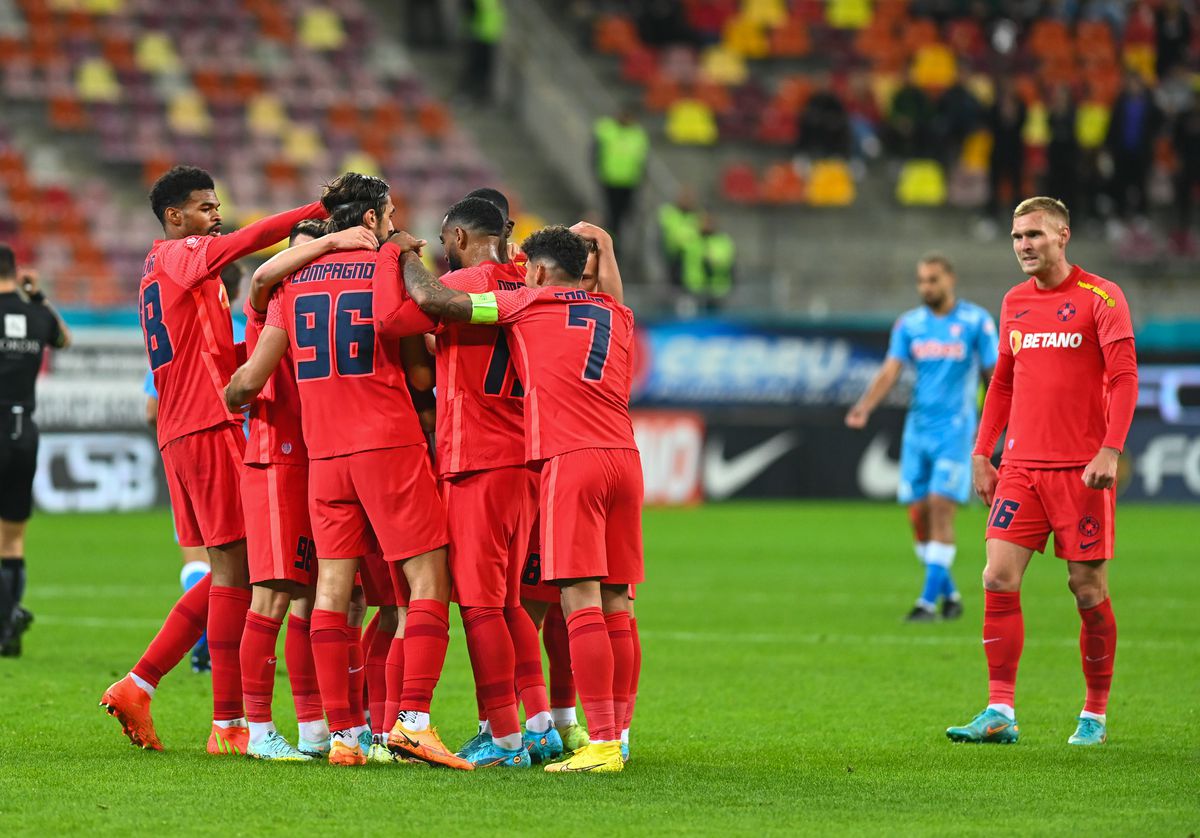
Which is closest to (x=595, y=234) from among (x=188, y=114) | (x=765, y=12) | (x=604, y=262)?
(x=604, y=262)

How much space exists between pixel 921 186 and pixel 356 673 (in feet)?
77.3

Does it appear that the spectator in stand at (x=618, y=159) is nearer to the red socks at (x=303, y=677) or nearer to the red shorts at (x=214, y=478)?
the red shorts at (x=214, y=478)

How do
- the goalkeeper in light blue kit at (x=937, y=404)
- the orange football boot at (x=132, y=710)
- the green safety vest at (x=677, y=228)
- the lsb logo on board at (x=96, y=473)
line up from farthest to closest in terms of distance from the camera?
the green safety vest at (x=677, y=228)
the lsb logo on board at (x=96, y=473)
the goalkeeper in light blue kit at (x=937, y=404)
the orange football boot at (x=132, y=710)

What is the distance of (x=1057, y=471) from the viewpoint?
798 centimetres

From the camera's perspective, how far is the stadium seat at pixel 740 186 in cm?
2862

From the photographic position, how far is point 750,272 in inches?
1057

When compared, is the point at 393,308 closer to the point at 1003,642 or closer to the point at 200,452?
the point at 200,452

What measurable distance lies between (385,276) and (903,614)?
7132 mm

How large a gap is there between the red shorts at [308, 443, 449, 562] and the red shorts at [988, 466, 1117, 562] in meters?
2.56

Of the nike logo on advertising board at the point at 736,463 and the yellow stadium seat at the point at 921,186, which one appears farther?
the yellow stadium seat at the point at 921,186

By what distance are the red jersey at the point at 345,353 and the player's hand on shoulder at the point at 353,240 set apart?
0.04 meters

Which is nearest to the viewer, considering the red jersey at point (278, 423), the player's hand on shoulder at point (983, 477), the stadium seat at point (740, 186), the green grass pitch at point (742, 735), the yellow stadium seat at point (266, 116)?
the green grass pitch at point (742, 735)

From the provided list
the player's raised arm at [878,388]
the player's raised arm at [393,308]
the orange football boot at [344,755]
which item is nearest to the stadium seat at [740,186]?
the player's raised arm at [878,388]

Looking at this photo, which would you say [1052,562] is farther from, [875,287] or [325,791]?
[325,791]
